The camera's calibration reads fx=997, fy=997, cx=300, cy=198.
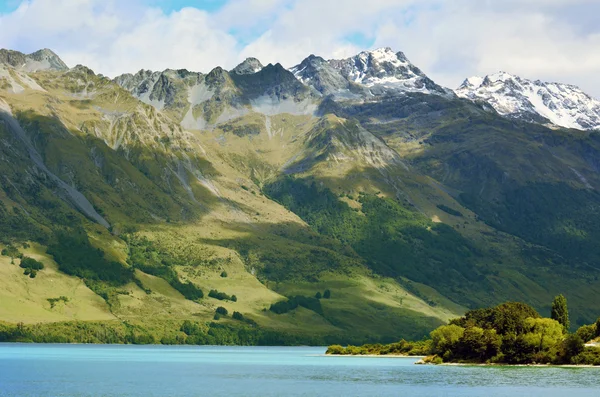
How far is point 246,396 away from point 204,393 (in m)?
8.82

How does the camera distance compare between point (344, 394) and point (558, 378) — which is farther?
point (558, 378)

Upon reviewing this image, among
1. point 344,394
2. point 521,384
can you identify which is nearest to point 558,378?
point 521,384

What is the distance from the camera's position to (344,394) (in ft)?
576

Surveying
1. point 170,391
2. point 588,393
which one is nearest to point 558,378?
point 588,393

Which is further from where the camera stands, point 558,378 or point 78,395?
point 558,378

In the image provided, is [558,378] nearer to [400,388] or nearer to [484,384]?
[484,384]

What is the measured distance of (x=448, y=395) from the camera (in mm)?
169500

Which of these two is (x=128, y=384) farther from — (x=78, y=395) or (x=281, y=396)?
(x=281, y=396)

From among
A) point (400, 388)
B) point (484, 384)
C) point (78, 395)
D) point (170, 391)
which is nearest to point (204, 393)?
point (170, 391)

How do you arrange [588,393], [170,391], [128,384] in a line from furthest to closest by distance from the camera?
[128,384] → [170,391] → [588,393]

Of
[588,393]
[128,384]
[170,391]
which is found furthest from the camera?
[128,384]

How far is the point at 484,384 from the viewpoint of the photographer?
7407 inches

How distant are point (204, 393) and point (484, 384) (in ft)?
175

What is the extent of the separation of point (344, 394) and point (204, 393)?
80.5 feet
